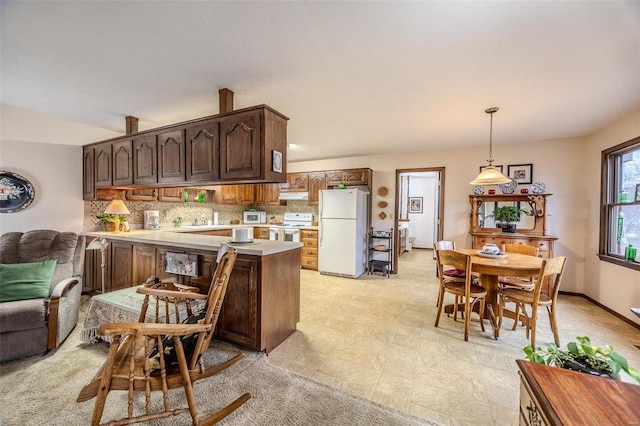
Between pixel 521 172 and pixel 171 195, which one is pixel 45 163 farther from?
pixel 521 172

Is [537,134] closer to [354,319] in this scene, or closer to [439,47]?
[439,47]

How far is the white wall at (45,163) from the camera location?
9.96 feet

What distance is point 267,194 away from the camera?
609 centimetres

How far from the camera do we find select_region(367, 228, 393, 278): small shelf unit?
504 cm

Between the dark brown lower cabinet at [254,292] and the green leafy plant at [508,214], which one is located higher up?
the green leafy plant at [508,214]

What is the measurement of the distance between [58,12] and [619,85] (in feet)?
14.7

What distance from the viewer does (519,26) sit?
1597mm

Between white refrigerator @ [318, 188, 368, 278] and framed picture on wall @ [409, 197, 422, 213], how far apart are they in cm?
412

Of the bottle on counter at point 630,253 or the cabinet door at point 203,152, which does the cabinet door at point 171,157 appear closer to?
the cabinet door at point 203,152

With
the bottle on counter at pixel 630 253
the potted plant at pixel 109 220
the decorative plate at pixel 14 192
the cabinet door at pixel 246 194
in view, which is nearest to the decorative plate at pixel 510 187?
the bottle on counter at pixel 630 253

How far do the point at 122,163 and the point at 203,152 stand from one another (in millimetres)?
1550

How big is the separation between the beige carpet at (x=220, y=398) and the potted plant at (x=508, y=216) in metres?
3.75

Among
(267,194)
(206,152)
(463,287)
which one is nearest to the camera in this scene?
(206,152)

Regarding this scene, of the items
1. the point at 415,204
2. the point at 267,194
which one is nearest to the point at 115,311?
the point at 267,194
